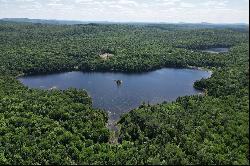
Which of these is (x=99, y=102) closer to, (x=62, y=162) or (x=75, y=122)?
(x=75, y=122)

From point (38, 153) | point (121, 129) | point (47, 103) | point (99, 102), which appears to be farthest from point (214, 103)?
point (38, 153)

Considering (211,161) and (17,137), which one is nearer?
(211,161)

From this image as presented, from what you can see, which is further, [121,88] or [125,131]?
[121,88]

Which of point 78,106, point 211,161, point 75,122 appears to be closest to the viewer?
point 211,161

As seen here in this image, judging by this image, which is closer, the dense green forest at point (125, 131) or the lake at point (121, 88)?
the dense green forest at point (125, 131)

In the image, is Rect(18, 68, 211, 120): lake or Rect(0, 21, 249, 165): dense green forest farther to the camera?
Rect(18, 68, 211, 120): lake

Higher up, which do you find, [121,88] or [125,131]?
[121,88]

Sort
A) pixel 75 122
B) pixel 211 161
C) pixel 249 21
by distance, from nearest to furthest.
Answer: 1. pixel 249 21
2. pixel 211 161
3. pixel 75 122

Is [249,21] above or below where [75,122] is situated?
above
